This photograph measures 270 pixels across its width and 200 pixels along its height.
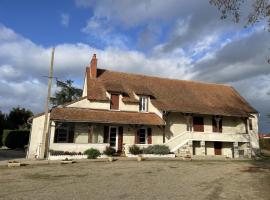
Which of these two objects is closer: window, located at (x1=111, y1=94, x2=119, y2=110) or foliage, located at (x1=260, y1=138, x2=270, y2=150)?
window, located at (x1=111, y1=94, x2=119, y2=110)

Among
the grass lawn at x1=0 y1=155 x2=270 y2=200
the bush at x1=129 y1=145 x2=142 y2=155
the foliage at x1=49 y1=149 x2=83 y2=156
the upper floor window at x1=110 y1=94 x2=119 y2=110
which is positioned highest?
the upper floor window at x1=110 y1=94 x2=119 y2=110

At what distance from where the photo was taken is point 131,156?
22.8m

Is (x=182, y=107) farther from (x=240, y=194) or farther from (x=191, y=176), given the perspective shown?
(x=240, y=194)

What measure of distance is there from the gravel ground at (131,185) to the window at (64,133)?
8.52 metres

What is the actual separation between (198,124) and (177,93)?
4039 mm

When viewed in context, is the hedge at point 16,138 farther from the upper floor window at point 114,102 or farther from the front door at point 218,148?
the front door at point 218,148

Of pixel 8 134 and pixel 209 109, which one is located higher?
pixel 209 109

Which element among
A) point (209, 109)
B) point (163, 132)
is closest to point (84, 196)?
point (163, 132)

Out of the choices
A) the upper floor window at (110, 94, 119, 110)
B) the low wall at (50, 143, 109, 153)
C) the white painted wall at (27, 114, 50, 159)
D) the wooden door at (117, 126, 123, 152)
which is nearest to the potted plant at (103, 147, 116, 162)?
the low wall at (50, 143, 109, 153)

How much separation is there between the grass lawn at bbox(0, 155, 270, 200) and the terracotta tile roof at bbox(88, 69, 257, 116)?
1173cm

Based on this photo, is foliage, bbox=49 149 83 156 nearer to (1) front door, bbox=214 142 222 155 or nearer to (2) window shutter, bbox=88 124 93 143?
(2) window shutter, bbox=88 124 93 143

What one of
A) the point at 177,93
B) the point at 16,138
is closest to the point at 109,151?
the point at 177,93

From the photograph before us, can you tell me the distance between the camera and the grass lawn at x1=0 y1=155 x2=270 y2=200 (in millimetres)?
9578

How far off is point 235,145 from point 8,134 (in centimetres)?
2558
